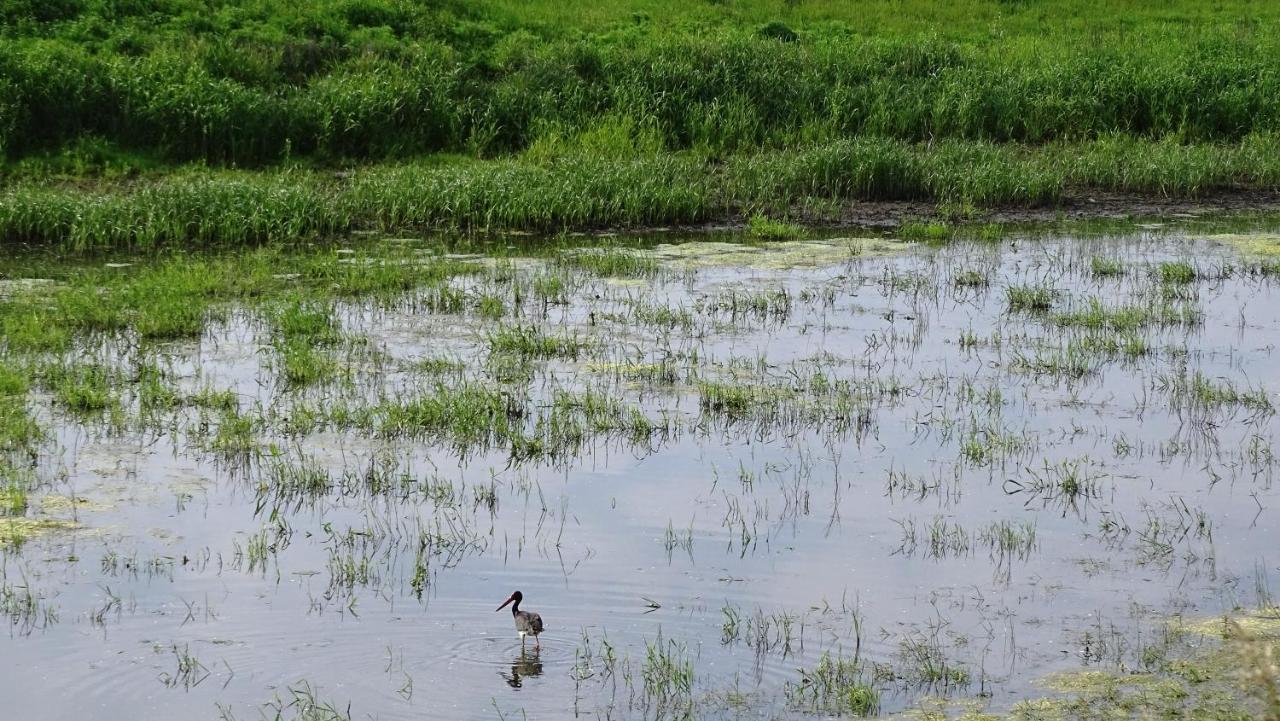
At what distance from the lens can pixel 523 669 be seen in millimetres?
6613

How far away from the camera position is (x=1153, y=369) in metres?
11.7

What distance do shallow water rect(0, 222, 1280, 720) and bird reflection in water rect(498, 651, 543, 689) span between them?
1 cm

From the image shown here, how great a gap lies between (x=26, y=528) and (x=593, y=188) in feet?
35.3

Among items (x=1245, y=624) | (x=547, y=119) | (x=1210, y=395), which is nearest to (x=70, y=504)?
(x=1245, y=624)

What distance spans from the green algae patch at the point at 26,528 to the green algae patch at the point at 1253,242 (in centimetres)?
1279

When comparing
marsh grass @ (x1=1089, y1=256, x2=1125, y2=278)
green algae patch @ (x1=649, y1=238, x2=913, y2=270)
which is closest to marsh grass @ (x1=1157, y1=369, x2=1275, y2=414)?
marsh grass @ (x1=1089, y1=256, x2=1125, y2=278)

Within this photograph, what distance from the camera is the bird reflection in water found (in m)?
6.52

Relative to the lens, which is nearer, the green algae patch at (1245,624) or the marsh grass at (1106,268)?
the green algae patch at (1245,624)

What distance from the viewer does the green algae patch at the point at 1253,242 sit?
1661cm

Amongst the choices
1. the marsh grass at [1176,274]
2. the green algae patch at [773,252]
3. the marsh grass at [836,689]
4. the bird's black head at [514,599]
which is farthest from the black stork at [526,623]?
the marsh grass at [1176,274]

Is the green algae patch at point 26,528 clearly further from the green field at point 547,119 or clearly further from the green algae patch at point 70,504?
the green field at point 547,119

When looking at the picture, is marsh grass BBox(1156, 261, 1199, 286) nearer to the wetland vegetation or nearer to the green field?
the wetland vegetation

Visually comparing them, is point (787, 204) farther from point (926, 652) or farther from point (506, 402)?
point (926, 652)

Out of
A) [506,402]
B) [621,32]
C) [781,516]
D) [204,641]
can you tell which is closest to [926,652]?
[781,516]
